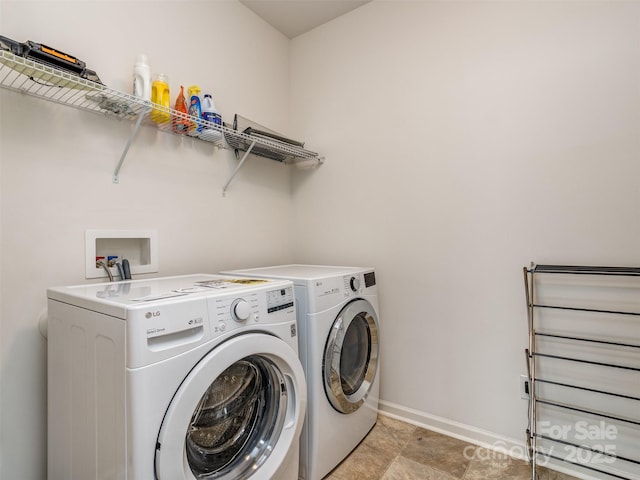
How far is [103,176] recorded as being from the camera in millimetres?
1348

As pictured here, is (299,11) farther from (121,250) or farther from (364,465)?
(364,465)

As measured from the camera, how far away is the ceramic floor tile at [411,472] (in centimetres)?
140

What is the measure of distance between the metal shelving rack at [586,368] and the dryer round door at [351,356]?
0.72m

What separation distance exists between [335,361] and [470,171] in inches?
46.1

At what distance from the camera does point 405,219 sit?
186cm

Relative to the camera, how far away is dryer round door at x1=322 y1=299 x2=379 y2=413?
141 cm

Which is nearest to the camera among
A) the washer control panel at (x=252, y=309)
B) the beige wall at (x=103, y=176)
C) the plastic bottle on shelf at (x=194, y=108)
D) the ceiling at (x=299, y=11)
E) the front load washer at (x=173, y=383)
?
the front load washer at (x=173, y=383)

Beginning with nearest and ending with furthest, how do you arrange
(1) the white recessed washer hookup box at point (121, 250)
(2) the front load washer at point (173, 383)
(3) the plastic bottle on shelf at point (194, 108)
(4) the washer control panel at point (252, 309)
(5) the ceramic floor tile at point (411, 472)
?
1. (2) the front load washer at point (173, 383)
2. (4) the washer control panel at point (252, 309)
3. (1) the white recessed washer hookup box at point (121, 250)
4. (5) the ceramic floor tile at point (411, 472)
5. (3) the plastic bottle on shelf at point (194, 108)

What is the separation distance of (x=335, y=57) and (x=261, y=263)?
148 cm

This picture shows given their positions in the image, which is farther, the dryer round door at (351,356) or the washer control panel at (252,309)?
the dryer round door at (351,356)

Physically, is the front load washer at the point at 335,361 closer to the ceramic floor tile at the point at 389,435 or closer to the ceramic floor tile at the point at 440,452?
the ceramic floor tile at the point at 389,435

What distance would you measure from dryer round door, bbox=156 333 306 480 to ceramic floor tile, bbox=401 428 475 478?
2.44 ft

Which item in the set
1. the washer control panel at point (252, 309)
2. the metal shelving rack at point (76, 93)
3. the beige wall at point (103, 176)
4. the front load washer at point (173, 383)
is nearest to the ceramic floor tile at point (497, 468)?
the front load washer at point (173, 383)

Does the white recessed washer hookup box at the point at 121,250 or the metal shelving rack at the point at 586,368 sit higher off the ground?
the white recessed washer hookup box at the point at 121,250
